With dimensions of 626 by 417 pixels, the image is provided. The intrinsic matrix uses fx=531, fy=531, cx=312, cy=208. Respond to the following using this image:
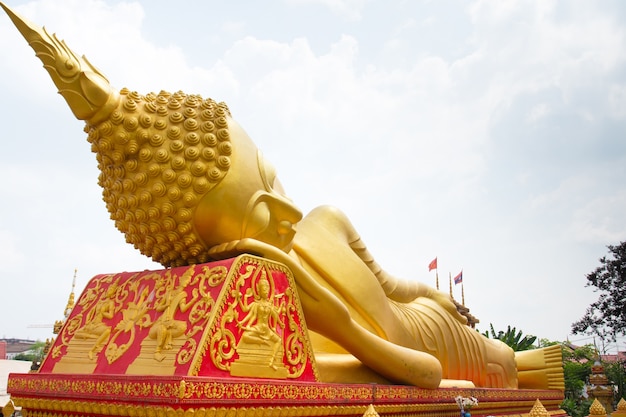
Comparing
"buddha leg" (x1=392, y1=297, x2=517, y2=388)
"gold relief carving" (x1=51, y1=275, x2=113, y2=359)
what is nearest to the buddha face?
"gold relief carving" (x1=51, y1=275, x2=113, y2=359)

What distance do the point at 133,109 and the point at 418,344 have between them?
4727 millimetres

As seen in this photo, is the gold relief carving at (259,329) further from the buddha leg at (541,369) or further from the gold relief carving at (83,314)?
the buddha leg at (541,369)

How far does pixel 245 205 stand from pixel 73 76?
1.71m

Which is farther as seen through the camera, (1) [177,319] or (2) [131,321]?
(2) [131,321]

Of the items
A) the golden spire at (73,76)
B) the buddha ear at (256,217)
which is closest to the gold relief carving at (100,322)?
the buddha ear at (256,217)

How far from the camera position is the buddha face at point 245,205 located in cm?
453

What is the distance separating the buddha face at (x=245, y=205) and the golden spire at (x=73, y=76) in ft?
3.57

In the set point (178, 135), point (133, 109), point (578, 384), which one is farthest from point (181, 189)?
point (578, 384)

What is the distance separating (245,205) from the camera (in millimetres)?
4641

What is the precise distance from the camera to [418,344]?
7.06 metres

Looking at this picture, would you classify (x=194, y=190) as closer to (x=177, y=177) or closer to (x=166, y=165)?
(x=177, y=177)

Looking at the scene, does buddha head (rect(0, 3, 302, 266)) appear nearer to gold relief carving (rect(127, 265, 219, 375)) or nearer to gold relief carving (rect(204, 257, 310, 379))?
gold relief carving (rect(127, 265, 219, 375))

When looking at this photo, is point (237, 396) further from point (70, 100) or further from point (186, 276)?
point (70, 100)

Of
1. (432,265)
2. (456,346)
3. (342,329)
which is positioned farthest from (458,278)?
(342,329)
